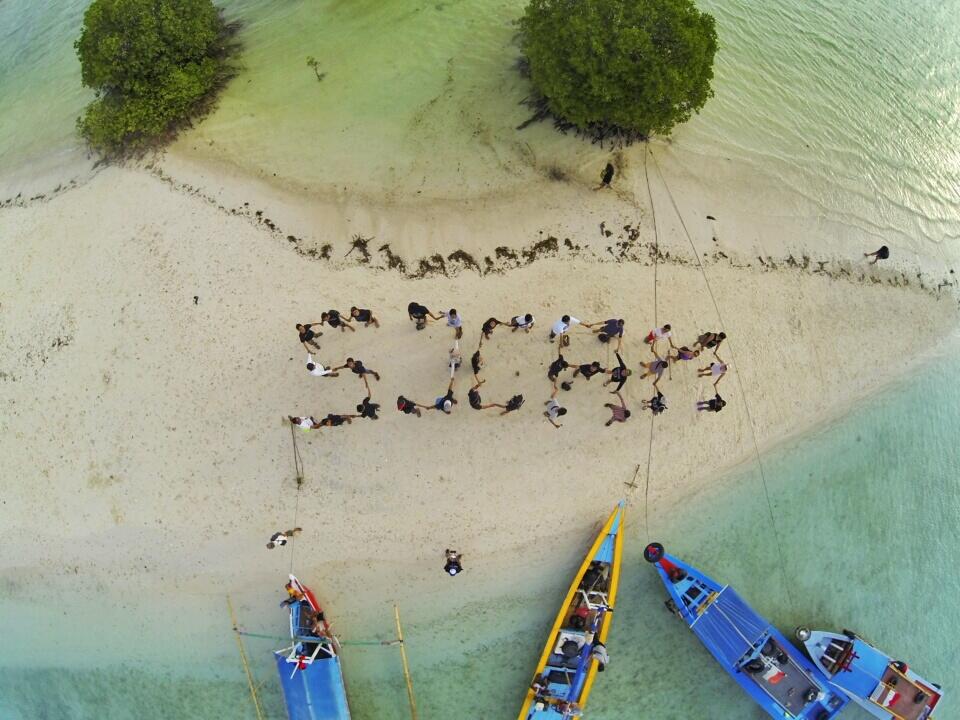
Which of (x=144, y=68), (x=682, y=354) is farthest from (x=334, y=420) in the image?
(x=144, y=68)

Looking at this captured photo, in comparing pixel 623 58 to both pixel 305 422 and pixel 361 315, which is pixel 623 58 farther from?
pixel 305 422

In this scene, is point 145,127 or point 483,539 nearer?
point 483,539

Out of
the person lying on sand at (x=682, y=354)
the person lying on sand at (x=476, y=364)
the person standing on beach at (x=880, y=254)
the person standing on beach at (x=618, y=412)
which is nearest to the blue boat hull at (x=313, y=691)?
the person lying on sand at (x=476, y=364)

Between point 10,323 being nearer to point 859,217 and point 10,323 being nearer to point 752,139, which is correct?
point 752,139

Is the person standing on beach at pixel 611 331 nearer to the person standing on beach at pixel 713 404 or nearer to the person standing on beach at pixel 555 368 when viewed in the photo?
the person standing on beach at pixel 555 368

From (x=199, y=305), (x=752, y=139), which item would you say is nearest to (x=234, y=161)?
(x=199, y=305)
